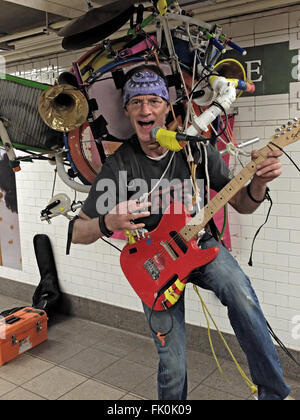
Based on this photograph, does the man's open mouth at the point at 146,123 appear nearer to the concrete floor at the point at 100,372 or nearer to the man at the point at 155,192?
the man at the point at 155,192

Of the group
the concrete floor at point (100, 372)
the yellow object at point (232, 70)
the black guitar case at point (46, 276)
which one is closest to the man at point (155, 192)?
the yellow object at point (232, 70)

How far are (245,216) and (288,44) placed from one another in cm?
130

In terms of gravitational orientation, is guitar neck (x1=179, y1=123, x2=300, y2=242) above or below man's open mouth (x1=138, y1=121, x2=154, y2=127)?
below

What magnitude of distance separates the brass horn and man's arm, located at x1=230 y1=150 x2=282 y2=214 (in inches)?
40.4

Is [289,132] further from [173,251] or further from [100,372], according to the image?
[100,372]

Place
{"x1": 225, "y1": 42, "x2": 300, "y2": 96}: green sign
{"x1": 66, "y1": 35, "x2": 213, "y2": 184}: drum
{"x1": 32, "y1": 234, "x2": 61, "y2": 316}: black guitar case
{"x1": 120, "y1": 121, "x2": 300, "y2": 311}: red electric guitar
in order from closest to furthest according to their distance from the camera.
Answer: {"x1": 120, "y1": 121, "x2": 300, "y2": 311}: red electric guitar → {"x1": 66, "y1": 35, "x2": 213, "y2": 184}: drum → {"x1": 225, "y1": 42, "x2": 300, "y2": 96}: green sign → {"x1": 32, "y1": 234, "x2": 61, "y2": 316}: black guitar case

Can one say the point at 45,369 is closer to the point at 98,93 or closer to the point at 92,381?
the point at 92,381

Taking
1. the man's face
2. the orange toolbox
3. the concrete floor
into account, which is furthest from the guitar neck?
the orange toolbox

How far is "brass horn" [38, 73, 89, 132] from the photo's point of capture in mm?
2469

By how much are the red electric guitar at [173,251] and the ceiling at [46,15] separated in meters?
1.35

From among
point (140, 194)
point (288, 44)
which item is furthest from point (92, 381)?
point (288, 44)

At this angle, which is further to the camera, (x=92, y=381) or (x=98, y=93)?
(x=92, y=381)

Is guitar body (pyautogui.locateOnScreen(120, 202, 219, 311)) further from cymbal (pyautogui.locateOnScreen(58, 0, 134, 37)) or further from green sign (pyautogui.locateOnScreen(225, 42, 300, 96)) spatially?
green sign (pyautogui.locateOnScreen(225, 42, 300, 96))
